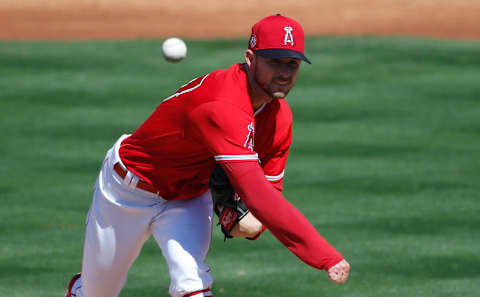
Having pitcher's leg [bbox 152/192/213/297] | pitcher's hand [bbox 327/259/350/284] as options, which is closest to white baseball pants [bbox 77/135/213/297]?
pitcher's leg [bbox 152/192/213/297]

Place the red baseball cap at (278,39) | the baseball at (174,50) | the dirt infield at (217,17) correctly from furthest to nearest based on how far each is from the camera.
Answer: the dirt infield at (217,17), the baseball at (174,50), the red baseball cap at (278,39)

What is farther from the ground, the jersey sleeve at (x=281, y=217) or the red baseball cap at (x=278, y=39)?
the red baseball cap at (x=278, y=39)

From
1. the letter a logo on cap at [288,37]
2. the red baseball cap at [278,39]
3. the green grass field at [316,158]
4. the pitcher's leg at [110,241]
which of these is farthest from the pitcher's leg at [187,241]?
the green grass field at [316,158]

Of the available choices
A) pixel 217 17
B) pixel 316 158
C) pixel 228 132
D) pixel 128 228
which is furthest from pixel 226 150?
pixel 217 17

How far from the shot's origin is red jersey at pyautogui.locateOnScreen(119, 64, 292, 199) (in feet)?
14.7

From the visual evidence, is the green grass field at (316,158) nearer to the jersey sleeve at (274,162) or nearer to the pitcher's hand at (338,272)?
the jersey sleeve at (274,162)

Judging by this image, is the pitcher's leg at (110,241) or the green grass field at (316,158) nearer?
the pitcher's leg at (110,241)

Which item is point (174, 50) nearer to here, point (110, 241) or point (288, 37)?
point (110, 241)

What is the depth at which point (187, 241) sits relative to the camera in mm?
4969

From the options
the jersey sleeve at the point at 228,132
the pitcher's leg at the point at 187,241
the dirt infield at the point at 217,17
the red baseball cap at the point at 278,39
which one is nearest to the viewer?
the jersey sleeve at the point at 228,132

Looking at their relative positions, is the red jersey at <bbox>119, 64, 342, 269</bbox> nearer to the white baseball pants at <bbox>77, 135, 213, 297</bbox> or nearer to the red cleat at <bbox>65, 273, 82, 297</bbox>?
the white baseball pants at <bbox>77, 135, 213, 297</bbox>

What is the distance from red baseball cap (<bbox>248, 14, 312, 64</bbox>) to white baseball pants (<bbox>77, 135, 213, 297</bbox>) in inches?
41.6

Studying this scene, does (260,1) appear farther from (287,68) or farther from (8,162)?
(287,68)

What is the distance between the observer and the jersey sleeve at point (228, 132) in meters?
4.46
